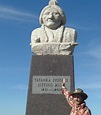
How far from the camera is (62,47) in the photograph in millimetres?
9461

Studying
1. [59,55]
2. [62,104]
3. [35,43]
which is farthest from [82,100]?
[35,43]

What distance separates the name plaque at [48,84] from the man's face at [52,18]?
187 cm

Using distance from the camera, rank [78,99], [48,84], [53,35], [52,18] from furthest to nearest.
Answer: [52,18] < [53,35] < [48,84] < [78,99]

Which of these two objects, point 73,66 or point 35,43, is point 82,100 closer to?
point 73,66

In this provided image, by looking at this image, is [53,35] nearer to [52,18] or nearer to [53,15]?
[52,18]

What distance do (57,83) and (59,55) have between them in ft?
3.08

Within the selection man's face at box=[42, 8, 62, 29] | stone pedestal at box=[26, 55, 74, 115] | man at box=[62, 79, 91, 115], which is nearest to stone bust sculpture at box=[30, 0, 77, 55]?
man's face at box=[42, 8, 62, 29]

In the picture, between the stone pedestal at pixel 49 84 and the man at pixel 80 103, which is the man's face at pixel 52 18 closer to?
the stone pedestal at pixel 49 84

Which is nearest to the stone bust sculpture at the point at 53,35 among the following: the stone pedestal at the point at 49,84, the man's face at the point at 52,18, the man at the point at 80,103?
the man's face at the point at 52,18

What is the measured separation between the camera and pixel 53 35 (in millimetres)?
9742

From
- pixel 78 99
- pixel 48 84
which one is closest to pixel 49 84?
pixel 48 84

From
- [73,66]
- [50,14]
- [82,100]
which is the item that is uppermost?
[50,14]

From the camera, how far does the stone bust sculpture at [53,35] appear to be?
9469 mm

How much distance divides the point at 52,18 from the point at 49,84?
228 centimetres
